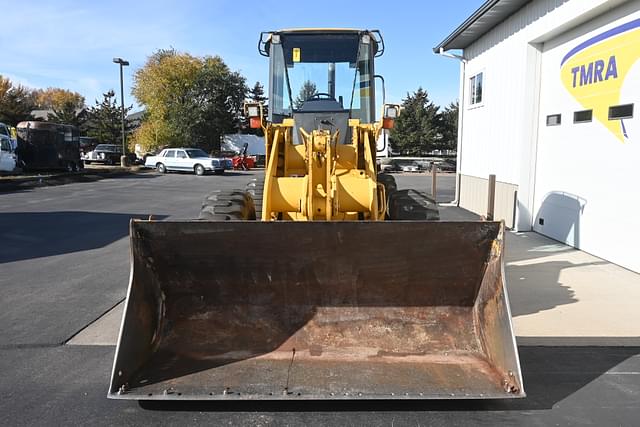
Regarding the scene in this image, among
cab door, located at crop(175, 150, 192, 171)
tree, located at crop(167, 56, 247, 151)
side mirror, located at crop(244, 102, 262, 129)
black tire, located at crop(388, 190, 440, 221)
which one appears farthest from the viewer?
tree, located at crop(167, 56, 247, 151)

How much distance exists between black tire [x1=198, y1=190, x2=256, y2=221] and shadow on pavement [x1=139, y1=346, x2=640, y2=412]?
2.41 metres

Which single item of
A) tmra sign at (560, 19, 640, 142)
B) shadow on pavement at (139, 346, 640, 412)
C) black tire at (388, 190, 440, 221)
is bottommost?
shadow on pavement at (139, 346, 640, 412)

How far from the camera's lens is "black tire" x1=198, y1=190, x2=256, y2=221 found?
18.4 ft

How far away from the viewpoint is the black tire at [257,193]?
6840 millimetres

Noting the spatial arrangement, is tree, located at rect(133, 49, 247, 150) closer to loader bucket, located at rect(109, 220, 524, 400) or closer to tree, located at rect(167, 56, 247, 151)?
tree, located at rect(167, 56, 247, 151)

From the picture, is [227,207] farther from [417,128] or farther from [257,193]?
[417,128]

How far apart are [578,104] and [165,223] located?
7.55m

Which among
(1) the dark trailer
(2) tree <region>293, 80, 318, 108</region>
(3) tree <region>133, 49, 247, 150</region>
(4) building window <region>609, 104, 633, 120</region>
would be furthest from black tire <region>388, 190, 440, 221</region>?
(3) tree <region>133, 49, 247, 150</region>

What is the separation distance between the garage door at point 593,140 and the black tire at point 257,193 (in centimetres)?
515

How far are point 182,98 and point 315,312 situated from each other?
41.8 m

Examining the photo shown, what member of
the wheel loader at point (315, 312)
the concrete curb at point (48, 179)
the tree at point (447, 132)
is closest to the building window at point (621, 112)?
the wheel loader at point (315, 312)

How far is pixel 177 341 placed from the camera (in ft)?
12.6

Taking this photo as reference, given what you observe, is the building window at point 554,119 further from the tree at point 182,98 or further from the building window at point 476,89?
the tree at point 182,98

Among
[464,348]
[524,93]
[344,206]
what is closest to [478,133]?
[524,93]
